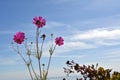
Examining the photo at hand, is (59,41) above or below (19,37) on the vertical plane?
below

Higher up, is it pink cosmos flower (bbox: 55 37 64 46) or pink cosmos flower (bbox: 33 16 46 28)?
pink cosmos flower (bbox: 33 16 46 28)

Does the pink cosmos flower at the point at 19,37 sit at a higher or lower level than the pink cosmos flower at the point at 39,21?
lower

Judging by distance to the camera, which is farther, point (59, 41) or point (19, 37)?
point (59, 41)

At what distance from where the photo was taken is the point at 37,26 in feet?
27.8

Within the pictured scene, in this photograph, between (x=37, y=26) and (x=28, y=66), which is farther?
(x=37, y=26)

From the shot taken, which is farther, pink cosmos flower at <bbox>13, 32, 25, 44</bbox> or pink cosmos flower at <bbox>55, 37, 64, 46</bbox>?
pink cosmos flower at <bbox>55, 37, 64, 46</bbox>

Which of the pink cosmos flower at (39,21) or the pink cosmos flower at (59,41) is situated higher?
the pink cosmos flower at (39,21)

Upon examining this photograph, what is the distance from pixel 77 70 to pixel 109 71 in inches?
45.5

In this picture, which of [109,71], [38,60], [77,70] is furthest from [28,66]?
[109,71]

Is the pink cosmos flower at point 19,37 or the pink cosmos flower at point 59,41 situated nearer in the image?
the pink cosmos flower at point 19,37

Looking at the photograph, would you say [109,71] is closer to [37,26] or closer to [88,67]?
[88,67]

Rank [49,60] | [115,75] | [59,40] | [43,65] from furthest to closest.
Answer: [59,40]
[43,65]
[49,60]
[115,75]

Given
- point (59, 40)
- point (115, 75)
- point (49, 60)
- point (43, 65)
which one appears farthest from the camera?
point (59, 40)

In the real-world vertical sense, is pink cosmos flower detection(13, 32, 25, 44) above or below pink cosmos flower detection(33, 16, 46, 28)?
below
